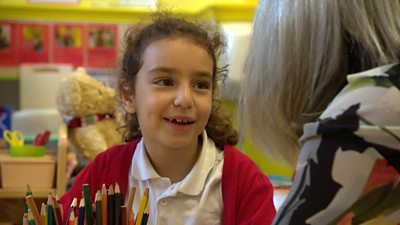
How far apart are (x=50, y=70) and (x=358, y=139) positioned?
111 inches

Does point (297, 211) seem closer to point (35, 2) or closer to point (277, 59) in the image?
point (277, 59)

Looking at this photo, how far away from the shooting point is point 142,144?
0.96 meters

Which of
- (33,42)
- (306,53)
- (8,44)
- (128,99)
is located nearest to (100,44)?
(33,42)

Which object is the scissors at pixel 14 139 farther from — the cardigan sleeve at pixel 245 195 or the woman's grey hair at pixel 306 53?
the woman's grey hair at pixel 306 53

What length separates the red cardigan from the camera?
86cm

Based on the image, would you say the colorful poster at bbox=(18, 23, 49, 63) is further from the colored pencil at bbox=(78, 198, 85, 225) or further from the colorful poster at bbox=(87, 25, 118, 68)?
the colored pencil at bbox=(78, 198, 85, 225)

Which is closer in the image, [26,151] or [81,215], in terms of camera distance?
[81,215]

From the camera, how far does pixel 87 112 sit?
4.90ft

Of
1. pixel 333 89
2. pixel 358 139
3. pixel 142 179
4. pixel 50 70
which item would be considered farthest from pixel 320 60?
pixel 50 70

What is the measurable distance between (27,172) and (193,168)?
2.10ft

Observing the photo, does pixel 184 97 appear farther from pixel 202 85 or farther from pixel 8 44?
pixel 8 44

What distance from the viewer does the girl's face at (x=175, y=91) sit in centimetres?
84

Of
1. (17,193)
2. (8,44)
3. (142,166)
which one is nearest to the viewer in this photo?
(142,166)

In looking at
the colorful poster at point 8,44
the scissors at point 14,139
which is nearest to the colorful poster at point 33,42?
the colorful poster at point 8,44
